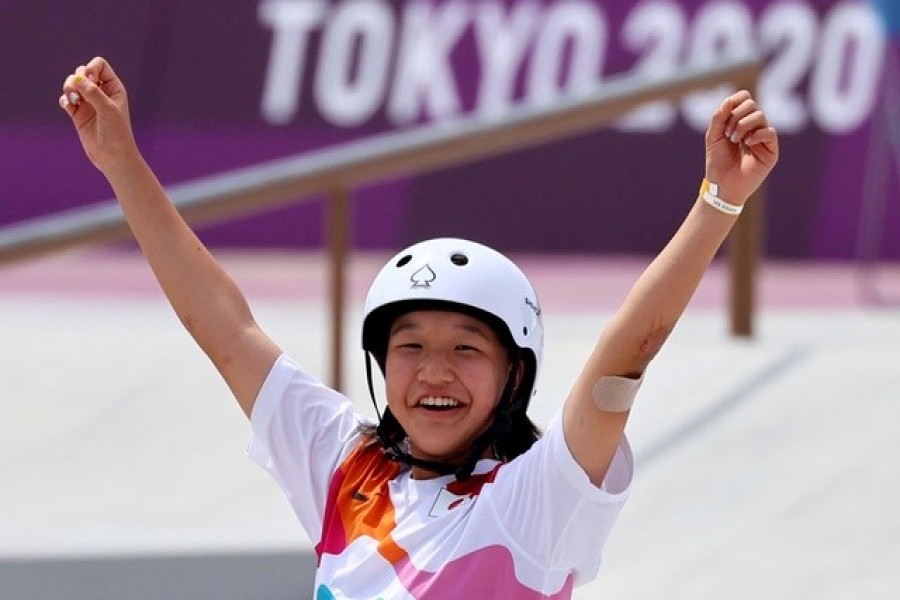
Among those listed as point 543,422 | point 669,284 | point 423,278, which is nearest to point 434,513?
point 423,278

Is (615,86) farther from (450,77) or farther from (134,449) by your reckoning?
(450,77)

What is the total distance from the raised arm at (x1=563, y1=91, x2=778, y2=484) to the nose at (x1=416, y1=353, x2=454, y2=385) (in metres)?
0.28

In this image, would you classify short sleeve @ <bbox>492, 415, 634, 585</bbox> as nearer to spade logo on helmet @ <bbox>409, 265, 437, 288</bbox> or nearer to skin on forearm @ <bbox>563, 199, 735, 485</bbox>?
skin on forearm @ <bbox>563, 199, 735, 485</bbox>

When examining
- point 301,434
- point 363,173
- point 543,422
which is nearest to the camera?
point 301,434

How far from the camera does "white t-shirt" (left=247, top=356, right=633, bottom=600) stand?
109 inches

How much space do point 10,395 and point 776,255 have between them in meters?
6.01

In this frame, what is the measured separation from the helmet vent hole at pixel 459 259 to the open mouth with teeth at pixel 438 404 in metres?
0.22

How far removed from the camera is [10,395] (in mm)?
7113

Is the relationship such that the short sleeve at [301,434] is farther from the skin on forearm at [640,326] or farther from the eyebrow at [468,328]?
the skin on forearm at [640,326]

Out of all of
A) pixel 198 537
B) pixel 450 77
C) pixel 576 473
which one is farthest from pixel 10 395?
pixel 450 77

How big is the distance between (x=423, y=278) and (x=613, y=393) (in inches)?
17.5

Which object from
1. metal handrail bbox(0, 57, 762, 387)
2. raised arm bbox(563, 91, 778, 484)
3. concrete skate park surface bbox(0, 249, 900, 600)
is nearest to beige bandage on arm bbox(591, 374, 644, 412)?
raised arm bbox(563, 91, 778, 484)

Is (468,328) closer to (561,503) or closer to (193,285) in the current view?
(561,503)

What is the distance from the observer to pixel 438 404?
9.81 ft
